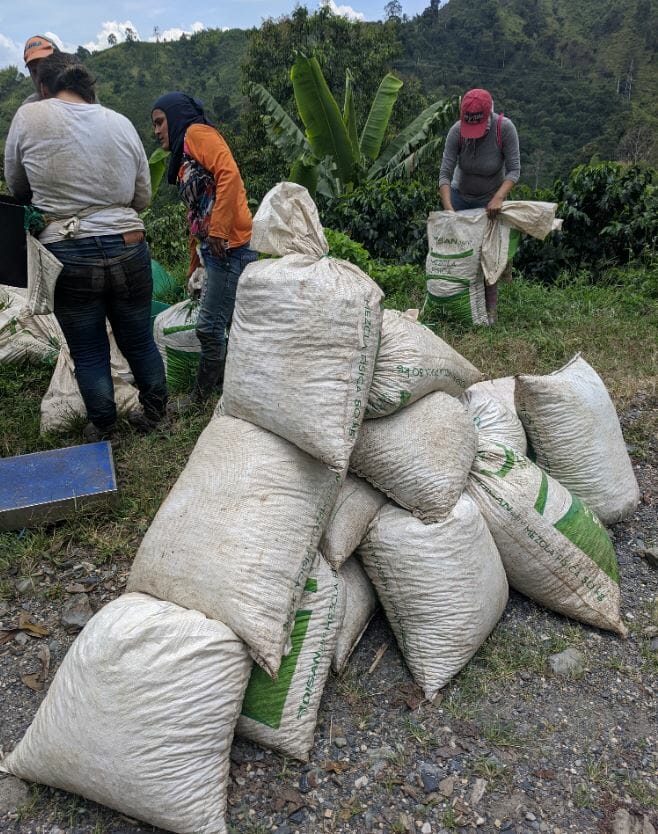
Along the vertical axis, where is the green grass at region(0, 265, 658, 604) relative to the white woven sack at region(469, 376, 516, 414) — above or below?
below

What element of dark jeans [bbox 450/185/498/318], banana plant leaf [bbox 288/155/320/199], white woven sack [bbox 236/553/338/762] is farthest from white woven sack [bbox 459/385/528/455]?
banana plant leaf [bbox 288/155/320/199]

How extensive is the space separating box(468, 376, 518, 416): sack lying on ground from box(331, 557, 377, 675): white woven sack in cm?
90

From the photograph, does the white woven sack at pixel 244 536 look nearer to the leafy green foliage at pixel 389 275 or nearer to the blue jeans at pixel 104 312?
the blue jeans at pixel 104 312

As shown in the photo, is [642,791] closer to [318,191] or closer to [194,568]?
[194,568]

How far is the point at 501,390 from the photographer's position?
264 cm

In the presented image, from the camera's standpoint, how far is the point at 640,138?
28.7 meters

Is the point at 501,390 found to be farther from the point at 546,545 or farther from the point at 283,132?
the point at 283,132

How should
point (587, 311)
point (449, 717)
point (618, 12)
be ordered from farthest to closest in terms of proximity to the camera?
point (618, 12) < point (587, 311) < point (449, 717)

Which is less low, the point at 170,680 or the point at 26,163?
the point at 26,163

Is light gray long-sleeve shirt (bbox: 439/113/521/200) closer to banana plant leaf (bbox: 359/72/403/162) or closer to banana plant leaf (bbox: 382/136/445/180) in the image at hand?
banana plant leaf (bbox: 382/136/445/180)

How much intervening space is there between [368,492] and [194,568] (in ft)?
2.09

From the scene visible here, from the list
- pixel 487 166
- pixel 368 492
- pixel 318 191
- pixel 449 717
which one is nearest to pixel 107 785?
pixel 449 717

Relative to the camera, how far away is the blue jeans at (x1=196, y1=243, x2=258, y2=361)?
10.0 feet

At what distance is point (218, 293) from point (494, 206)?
1.99 metres
